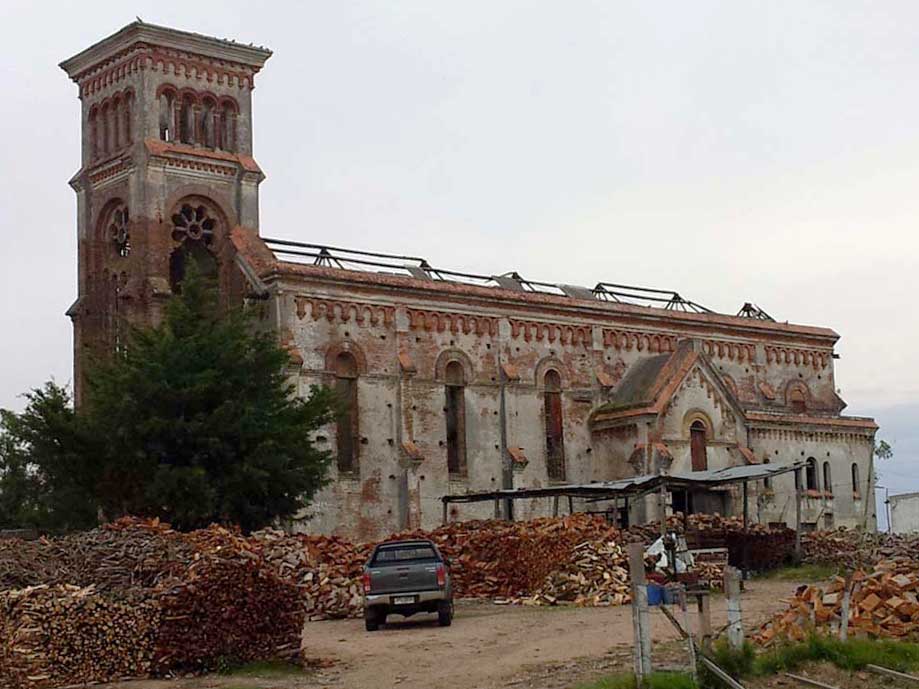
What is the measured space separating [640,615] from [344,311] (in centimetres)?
2879

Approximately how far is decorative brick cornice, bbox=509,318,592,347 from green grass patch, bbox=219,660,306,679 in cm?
2776

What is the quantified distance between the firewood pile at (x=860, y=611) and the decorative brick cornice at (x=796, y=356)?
3496 centimetres

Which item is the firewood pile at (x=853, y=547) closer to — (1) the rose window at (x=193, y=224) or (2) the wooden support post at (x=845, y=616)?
(2) the wooden support post at (x=845, y=616)

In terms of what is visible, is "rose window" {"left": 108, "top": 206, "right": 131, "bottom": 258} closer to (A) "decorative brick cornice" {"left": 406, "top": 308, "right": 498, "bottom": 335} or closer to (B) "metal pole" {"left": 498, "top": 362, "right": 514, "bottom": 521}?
(A) "decorative brick cornice" {"left": 406, "top": 308, "right": 498, "bottom": 335}

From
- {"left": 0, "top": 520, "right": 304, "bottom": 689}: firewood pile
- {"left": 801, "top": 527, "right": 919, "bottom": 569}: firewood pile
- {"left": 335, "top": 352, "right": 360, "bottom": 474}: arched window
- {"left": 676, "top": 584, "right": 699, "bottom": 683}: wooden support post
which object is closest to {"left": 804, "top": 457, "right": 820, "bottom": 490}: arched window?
{"left": 801, "top": 527, "right": 919, "bottom": 569}: firewood pile

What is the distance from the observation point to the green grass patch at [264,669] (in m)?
22.8

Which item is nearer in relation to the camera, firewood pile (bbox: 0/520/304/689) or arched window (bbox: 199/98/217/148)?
firewood pile (bbox: 0/520/304/689)

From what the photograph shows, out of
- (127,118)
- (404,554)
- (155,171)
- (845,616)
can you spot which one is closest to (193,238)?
(155,171)

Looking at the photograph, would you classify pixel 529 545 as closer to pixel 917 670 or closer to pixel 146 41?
pixel 917 670

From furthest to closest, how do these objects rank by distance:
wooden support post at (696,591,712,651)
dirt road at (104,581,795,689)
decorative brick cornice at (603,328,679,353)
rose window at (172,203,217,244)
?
decorative brick cornice at (603,328,679,353)
rose window at (172,203,217,244)
dirt road at (104,581,795,689)
wooden support post at (696,591,712,651)

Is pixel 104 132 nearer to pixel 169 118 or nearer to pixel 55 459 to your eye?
pixel 169 118

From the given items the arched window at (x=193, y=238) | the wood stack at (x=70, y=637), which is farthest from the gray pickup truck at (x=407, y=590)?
the arched window at (x=193, y=238)

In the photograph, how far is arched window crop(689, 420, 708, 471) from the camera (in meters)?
50.9

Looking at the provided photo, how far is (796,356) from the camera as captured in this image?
196ft
